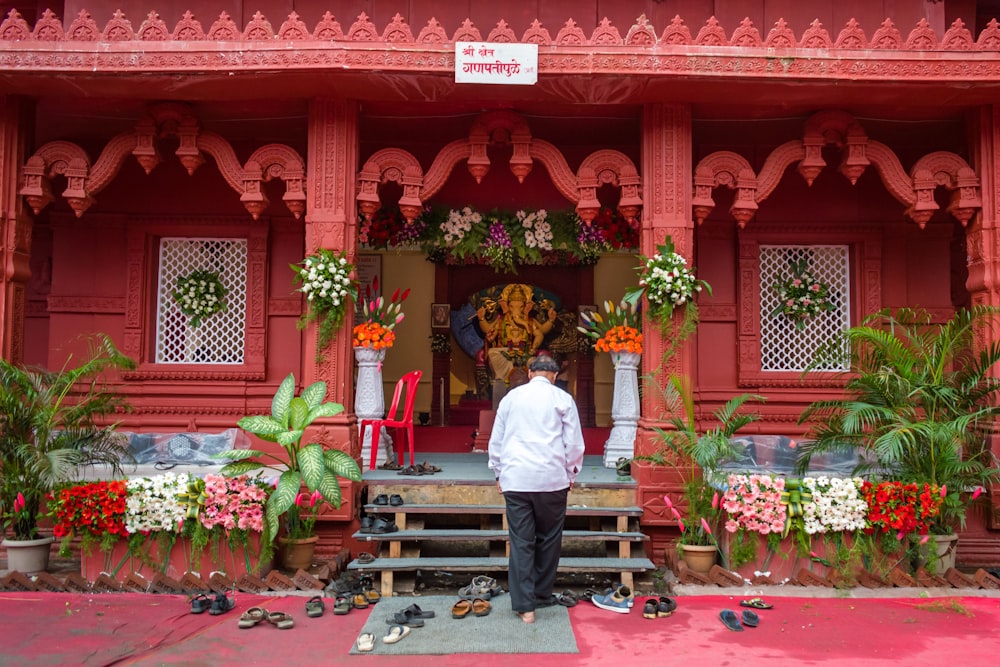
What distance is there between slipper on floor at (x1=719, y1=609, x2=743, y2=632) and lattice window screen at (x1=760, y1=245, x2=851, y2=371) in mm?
4050

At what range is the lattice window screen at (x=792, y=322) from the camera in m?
8.11

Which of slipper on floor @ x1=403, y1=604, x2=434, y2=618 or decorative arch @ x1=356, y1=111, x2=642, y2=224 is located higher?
decorative arch @ x1=356, y1=111, x2=642, y2=224

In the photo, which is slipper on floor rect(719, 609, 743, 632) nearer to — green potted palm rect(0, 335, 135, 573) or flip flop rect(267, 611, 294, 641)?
flip flop rect(267, 611, 294, 641)

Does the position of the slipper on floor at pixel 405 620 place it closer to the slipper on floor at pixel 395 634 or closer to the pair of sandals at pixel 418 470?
the slipper on floor at pixel 395 634

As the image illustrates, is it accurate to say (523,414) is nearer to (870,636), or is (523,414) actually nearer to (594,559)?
(594,559)

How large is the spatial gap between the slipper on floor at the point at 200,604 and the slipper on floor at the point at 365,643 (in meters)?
1.39

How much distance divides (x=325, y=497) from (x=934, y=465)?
4.86 metres

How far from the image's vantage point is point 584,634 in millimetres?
4445

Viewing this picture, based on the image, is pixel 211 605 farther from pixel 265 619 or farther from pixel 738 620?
pixel 738 620

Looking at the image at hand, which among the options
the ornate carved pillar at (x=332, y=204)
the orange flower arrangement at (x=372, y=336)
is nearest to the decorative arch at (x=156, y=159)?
the ornate carved pillar at (x=332, y=204)

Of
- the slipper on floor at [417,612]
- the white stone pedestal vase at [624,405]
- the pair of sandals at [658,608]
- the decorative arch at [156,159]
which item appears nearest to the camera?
the slipper on floor at [417,612]

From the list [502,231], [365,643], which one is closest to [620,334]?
[502,231]

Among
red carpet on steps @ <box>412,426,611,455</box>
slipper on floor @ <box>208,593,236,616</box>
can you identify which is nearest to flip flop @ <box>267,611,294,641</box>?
slipper on floor @ <box>208,593,236,616</box>

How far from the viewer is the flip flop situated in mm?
4586
